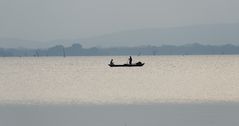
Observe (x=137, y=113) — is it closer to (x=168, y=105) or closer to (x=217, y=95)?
(x=168, y=105)

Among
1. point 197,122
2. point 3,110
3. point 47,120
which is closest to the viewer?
point 197,122

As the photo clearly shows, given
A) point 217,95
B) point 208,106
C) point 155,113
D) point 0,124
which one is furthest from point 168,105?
point 0,124

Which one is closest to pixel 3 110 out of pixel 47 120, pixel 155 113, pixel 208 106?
pixel 47 120

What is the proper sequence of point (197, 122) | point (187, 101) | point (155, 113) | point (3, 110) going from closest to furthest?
point (197, 122), point (155, 113), point (3, 110), point (187, 101)

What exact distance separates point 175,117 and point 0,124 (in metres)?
12.6

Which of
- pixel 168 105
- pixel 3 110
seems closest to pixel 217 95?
pixel 168 105

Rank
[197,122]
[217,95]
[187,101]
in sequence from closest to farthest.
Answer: [197,122], [187,101], [217,95]

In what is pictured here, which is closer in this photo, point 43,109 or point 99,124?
point 99,124

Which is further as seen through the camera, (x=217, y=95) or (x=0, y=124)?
(x=217, y=95)

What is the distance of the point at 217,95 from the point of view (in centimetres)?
7194

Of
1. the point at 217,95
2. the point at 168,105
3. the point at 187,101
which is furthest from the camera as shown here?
the point at 217,95

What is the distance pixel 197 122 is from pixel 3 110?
1842 cm

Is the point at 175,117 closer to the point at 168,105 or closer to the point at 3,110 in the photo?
the point at 168,105

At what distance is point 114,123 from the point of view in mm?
45219
